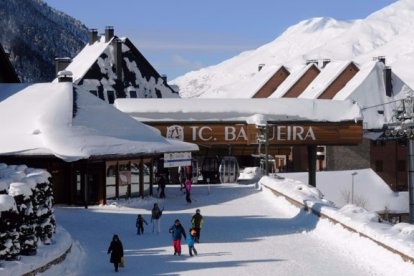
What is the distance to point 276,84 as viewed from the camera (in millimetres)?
95812

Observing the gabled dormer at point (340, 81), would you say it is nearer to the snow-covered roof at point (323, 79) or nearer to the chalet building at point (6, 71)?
the snow-covered roof at point (323, 79)

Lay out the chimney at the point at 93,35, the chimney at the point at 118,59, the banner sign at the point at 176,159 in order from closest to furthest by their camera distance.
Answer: the banner sign at the point at 176,159
the chimney at the point at 118,59
the chimney at the point at 93,35

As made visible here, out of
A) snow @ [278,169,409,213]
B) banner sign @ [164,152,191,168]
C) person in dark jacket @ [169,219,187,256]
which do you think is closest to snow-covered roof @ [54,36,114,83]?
snow @ [278,169,409,213]

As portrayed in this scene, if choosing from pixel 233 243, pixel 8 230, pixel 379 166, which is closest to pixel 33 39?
pixel 379 166

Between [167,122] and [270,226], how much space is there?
900 inches

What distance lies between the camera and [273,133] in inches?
2137

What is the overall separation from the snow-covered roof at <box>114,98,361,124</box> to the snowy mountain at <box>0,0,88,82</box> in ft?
321

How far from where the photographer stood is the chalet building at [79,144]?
37.5m

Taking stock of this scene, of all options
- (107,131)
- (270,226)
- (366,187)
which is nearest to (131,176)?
(107,131)

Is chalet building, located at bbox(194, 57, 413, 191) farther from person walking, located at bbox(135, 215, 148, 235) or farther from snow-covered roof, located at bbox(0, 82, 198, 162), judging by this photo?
person walking, located at bbox(135, 215, 148, 235)

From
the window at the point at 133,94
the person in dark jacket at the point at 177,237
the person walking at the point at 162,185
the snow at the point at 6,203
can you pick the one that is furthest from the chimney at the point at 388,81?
the snow at the point at 6,203

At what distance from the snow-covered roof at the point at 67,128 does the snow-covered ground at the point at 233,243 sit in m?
2.77

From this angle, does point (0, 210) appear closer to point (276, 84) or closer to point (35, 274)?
point (35, 274)

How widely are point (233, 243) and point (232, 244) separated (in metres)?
0.22
